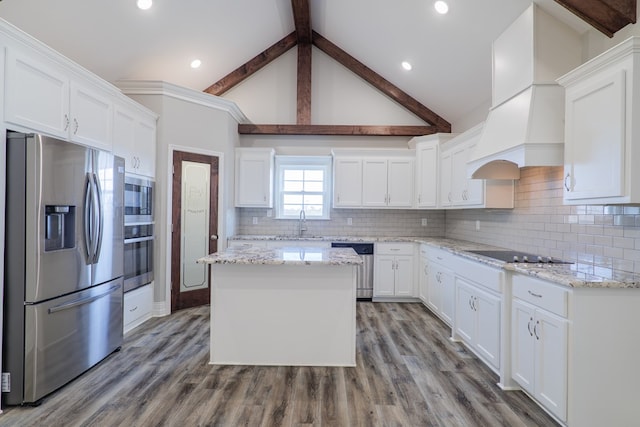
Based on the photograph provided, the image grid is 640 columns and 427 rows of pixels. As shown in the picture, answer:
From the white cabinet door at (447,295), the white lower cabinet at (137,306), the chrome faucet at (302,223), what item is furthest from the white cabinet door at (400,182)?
the white lower cabinet at (137,306)

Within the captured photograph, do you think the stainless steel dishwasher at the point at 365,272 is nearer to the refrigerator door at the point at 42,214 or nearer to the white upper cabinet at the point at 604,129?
the white upper cabinet at the point at 604,129

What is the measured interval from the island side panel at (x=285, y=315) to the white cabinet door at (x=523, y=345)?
1.18 m

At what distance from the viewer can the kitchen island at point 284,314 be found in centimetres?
281

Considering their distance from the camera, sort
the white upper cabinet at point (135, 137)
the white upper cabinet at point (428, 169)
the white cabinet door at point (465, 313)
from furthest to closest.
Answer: the white upper cabinet at point (428, 169)
the white upper cabinet at point (135, 137)
the white cabinet door at point (465, 313)

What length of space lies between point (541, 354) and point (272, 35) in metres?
5.01

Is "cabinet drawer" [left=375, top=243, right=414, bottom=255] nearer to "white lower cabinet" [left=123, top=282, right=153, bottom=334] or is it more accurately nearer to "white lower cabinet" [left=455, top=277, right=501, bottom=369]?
"white lower cabinet" [left=455, top=277, right=501, bottom=369]

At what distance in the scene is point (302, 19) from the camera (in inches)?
184

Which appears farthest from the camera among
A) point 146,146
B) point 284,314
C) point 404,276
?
point 404,276

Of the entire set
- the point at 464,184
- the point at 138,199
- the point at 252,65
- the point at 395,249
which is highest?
the point at 252,65

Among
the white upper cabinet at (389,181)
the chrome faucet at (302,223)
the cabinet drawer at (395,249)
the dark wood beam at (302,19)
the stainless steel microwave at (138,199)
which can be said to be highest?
the dark wood beam at (302,19)

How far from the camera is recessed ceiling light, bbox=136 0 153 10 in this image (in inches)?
129

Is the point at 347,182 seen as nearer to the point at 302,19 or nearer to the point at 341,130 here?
the point at 341,130

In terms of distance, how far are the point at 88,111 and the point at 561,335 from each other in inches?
153

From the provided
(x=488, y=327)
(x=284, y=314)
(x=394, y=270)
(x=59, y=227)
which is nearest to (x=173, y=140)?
(x=59, y=227)
